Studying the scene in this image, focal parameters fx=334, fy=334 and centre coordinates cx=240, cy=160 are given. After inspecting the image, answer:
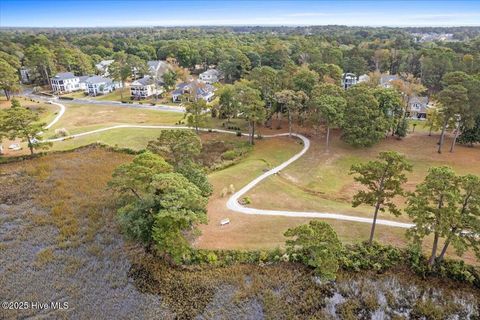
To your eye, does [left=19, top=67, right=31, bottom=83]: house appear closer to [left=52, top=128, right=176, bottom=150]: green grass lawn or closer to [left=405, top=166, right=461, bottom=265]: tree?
[left=52, top=128, right=176, bottom=150]: green grass lawn

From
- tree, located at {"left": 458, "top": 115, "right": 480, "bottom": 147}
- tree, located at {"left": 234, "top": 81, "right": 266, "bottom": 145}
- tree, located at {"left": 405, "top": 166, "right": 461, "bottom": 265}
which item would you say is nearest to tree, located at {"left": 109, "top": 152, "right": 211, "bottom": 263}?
tree, located at {"left": 405, "top": 166, "right": 461, "bottom": 265}

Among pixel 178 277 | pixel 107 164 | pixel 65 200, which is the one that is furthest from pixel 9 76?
pixel 178 277

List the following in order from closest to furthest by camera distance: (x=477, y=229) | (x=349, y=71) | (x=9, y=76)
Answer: (x=477, y=229) → (x=9, y=76) → (x=349, y=71)

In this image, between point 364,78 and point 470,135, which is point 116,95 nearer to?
point 364,78

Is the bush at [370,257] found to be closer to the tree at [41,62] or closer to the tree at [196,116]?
the tree at [196,116]

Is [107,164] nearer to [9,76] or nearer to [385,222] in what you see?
[385,222]

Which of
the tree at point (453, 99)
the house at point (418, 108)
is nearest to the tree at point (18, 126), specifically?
the tree at point (453, 99)
